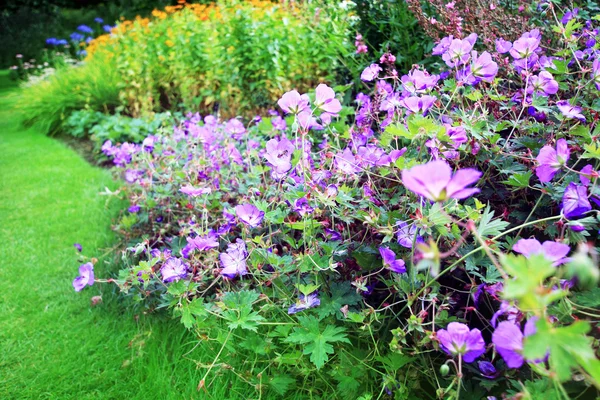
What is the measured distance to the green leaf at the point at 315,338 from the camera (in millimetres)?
1228

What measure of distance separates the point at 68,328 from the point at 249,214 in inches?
45.2

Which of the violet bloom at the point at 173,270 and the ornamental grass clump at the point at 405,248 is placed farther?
the violet bloom at the point at 173,270

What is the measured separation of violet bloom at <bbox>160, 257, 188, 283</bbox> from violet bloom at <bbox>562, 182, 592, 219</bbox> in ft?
3.55

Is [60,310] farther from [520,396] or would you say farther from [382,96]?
[520,396]

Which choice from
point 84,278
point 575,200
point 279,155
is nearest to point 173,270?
point 84,278

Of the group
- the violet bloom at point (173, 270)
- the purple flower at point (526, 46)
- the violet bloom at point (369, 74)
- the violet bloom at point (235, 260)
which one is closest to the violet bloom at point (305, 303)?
the violet bloom at point (235, 260)

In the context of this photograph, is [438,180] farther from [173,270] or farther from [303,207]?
[173,270]

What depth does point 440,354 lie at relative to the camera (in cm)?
139

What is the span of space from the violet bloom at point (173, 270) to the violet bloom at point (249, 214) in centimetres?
26

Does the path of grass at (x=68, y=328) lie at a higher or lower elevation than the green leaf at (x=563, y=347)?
lower

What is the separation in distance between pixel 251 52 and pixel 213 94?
27.1 inches

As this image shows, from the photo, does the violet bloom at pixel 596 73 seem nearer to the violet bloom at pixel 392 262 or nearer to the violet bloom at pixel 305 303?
the violet bloom at pixel 392 262

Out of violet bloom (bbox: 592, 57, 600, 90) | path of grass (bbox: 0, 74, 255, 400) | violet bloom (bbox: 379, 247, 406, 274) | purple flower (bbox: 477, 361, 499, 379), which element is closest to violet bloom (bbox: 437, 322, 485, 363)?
purple flower (bbox: 477, 361, 499, 379)

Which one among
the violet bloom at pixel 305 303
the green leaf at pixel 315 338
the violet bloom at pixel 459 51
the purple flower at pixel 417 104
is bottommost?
the green leaf at pixel 315 338
